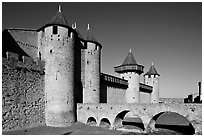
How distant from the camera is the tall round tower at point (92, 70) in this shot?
19.3 meters

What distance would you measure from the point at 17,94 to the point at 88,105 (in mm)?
5778

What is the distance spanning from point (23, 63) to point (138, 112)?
8.90m

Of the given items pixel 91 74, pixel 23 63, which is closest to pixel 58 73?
pixel 23 63

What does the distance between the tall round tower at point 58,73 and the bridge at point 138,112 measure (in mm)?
1313

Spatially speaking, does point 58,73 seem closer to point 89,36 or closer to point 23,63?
point 23,63

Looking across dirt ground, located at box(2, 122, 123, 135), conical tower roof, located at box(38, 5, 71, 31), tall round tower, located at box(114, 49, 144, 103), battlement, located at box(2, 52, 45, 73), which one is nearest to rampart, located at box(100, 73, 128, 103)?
tall round tower, located at box(114, 49, 144, 103)

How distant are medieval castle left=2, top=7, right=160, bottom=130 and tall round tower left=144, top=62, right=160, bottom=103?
1706 centimetres

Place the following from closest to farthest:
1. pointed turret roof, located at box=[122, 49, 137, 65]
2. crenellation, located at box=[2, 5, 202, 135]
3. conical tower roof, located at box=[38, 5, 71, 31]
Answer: crenellation, located at box=[2, 5, 202, 135]
conical tower roof, located at box=[38, 5, 71, 31]
pointed turret roof, located at box=[122, 49, 137, 65]

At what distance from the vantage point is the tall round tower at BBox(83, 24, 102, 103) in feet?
Answer: 63.2

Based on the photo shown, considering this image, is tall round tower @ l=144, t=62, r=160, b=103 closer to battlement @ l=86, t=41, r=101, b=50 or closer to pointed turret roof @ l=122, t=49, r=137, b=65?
pointed turret roof @ l=122, t=49, r=137, b=65

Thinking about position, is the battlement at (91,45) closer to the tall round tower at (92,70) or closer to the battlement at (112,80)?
the tall round tower at (92,70)

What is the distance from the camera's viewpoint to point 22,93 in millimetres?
14133

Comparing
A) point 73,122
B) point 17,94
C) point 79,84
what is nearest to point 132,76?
point 79,84

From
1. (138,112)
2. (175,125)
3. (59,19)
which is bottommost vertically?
(175,125)
